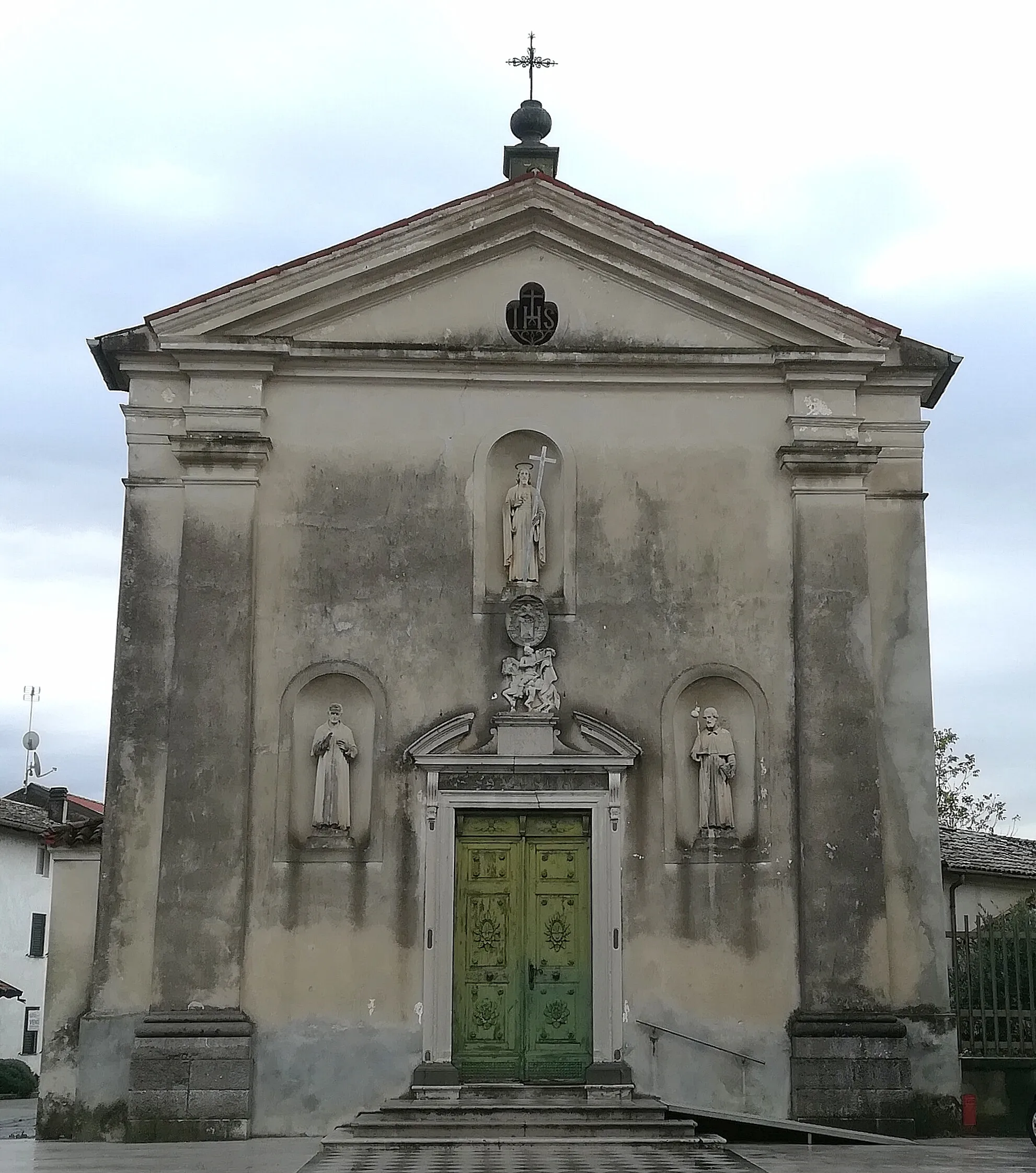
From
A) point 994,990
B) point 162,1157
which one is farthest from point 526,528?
point 162,1157

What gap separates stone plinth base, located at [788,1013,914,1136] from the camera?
1449cm

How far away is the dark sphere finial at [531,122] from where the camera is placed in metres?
22.1

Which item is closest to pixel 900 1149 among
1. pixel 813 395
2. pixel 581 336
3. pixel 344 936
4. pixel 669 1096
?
pixel 669 1096

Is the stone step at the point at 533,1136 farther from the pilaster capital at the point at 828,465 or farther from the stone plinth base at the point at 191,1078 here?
the pilaster capital at the point at 828,465

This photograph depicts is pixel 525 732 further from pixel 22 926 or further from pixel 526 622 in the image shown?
pixel 22 926

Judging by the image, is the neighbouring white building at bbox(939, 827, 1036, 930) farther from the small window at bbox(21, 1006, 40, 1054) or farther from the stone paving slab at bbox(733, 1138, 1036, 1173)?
the small window at bbox(21, 1006, 40, 1054)

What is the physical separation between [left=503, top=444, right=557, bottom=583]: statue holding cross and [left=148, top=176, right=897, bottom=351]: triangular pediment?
4.94 feet

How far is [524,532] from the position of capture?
52.2ft

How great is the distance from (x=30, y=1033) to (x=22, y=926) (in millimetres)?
2456

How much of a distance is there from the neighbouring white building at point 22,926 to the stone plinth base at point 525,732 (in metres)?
22.6

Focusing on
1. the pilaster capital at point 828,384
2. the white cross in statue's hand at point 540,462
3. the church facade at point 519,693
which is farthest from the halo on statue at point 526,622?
the pilaster capital at point 828,384

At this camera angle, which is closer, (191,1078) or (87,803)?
(191,1078)

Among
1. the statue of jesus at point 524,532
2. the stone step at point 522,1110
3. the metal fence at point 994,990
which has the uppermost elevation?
the statue of jesus at point 524,532

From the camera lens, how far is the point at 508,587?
15852mm
